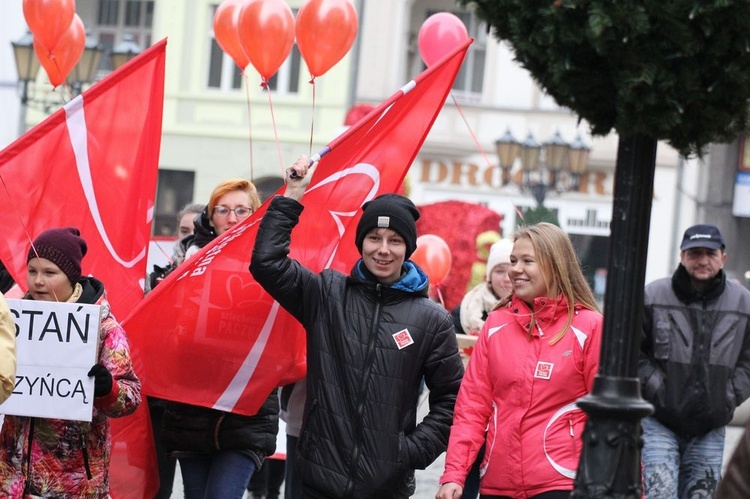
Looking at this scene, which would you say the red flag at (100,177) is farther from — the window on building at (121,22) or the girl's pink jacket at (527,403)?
the window on building at (121,22)

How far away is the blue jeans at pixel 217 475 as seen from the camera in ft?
19.8

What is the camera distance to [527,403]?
203 inches

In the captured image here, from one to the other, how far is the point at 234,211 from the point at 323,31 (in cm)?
149

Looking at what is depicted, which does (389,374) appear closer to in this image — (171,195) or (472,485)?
(472,485)

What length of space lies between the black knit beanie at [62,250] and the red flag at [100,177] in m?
1.04

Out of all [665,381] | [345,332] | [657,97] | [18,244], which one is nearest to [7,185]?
[18,244]

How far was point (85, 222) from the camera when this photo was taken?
6.81 m

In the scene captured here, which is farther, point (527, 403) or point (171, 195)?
point (171, 195)

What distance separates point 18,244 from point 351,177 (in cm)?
160

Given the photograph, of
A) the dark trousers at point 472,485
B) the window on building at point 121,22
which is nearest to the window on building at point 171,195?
the window on building at point 121,22

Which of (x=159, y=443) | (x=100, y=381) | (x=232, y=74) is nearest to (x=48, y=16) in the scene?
(x=159, y=443)

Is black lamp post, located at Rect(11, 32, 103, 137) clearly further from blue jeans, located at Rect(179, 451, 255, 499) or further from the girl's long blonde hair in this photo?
the girl's long blonde hair

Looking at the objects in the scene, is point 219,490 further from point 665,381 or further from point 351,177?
point 665,381

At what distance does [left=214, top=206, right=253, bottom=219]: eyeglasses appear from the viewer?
22.0 feet
